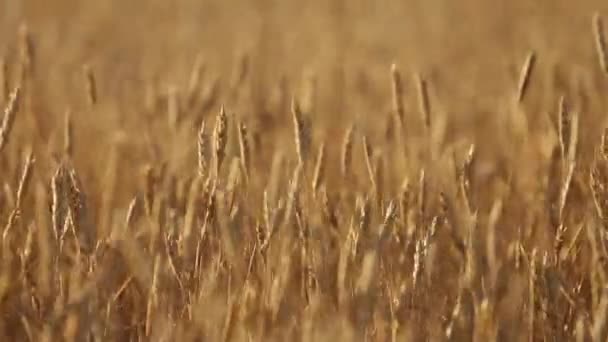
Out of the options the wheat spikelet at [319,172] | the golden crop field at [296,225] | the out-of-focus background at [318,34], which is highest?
the wheat spikelet at [319,172]

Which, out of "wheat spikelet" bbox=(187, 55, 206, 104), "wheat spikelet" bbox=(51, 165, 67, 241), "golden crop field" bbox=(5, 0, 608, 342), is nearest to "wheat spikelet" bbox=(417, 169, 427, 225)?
"golden crop field" bbox=(5, 0, 608, 342)

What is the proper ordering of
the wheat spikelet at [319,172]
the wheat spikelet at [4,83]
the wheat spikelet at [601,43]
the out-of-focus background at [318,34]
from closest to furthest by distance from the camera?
the wheat spikelet at [319,172], the wheat spikelet at [601,43], the wheat spikelet at [4,83], the out-of-focus background at [318,34]

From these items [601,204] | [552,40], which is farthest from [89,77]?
[552,40]

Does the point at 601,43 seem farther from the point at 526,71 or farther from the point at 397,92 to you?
the point at 397,92

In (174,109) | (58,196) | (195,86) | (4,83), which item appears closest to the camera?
(58,196)

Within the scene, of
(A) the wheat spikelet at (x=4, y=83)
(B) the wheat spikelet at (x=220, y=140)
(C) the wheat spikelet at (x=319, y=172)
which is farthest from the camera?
(A) the wheat spikelet at (x=4, y=83)

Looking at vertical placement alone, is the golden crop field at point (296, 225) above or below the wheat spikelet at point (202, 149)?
below

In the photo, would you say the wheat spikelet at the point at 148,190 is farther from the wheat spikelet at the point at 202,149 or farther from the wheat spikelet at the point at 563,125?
the wheat spikelet at the point at 563,125

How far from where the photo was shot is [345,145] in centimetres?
188

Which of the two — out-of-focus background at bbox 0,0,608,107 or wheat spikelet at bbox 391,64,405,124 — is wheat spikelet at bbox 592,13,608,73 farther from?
out-of-focus background at bbox 0,0,608,107

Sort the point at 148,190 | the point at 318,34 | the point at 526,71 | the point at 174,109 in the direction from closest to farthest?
the point at 148,190, the point at 526,71, the point at 174,109, the point at 318,34

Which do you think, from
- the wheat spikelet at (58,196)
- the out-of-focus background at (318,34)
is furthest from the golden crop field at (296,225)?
the out-of-focus background at (318,34)

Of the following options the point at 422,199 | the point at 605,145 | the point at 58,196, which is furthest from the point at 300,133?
the point at 605,145

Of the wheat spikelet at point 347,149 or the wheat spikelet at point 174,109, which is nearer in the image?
the wheat spikelet at point 347,149
